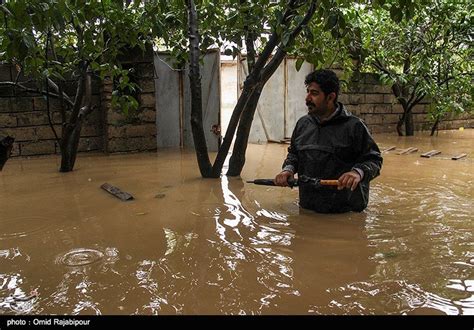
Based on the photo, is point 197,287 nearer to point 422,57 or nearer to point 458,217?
point 458,217

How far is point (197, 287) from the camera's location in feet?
7.22

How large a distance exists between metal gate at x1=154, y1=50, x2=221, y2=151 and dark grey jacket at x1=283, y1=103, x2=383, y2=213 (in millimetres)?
4286

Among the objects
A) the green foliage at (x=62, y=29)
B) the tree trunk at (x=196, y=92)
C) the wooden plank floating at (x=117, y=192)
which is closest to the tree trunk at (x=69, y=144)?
the green foliage at (x=62, y=29)

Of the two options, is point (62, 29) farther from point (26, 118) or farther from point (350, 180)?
point (26, 118)

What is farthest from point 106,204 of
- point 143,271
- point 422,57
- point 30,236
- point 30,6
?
point 422,57

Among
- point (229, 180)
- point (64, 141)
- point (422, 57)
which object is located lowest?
point (229, 180)

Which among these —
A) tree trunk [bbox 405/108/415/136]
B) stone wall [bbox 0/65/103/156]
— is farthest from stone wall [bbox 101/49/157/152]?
tree trunk [bbox 405/108/415/136]

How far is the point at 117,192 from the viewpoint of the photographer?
4.31 meters

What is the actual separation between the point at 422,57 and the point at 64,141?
6.45 m

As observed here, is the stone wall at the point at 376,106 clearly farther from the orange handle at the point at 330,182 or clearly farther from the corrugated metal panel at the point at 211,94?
the orange handle at the point at 330,182

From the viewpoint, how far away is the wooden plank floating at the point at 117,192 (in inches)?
163

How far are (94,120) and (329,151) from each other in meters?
5.09

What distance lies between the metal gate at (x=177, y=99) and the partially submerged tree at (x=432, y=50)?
2.92m

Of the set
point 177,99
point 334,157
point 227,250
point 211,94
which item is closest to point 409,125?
point 211,94
